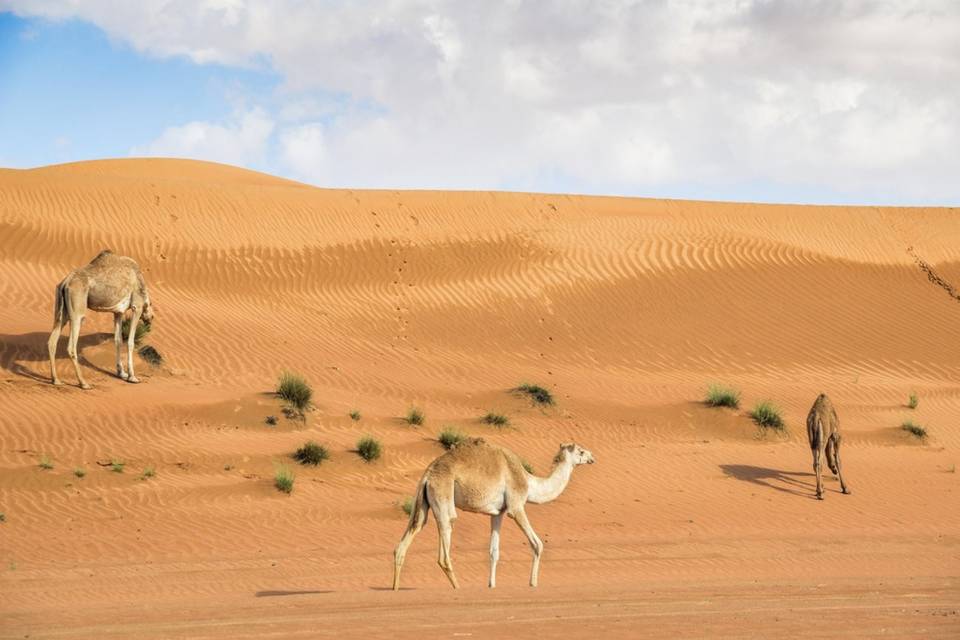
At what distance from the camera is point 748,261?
38.4 m

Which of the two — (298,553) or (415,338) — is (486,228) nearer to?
(415,338)

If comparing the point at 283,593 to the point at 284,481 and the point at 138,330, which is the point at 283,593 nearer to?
the point at 284,481

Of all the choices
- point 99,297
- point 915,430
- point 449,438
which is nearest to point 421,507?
point 449,438

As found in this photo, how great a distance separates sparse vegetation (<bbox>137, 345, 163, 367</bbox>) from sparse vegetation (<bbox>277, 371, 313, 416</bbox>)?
294 centimetres

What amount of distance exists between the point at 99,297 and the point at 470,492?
11.7 m

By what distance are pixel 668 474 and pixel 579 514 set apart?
336 centimetres

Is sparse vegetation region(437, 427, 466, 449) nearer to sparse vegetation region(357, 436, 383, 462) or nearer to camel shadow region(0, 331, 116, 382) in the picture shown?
sparse vegetation region(357, 436, 383, 462)

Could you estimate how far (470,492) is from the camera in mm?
10992

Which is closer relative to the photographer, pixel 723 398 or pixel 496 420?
pixel 496 420

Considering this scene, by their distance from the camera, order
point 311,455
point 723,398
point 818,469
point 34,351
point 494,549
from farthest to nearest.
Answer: point 723,398
point 34,351
point 818,469
point 311,455
point 494,549

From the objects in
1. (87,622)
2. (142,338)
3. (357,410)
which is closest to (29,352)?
(142,338)

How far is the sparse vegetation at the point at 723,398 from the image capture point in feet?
81.0

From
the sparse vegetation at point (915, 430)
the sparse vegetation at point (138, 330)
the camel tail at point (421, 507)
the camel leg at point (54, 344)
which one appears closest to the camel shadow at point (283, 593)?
the camel tail at point (421, 507)

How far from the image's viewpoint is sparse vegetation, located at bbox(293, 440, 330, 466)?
1875 centimetres
